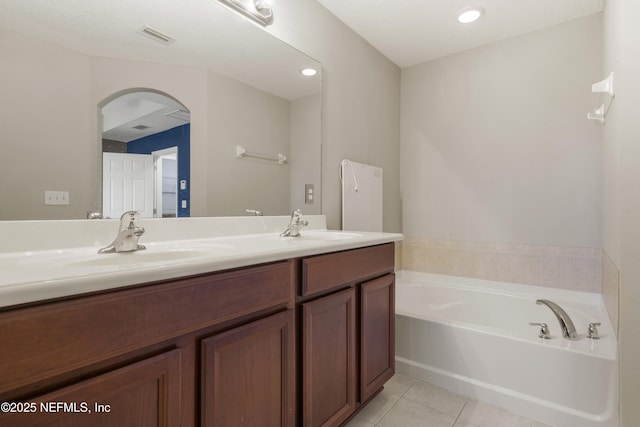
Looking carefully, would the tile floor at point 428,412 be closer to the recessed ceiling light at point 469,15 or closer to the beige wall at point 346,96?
the beige wall at point 346,96

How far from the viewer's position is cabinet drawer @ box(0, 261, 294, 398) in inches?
21.6

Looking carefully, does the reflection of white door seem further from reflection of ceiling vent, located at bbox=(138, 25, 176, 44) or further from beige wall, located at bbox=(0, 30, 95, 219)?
reflection of ceiling vent, located at bbox=(138, 25, 176, 44)

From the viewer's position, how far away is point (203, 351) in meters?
0.84

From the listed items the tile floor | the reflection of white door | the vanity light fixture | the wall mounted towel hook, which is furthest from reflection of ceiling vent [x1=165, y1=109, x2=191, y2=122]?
the wall mounted towel hook

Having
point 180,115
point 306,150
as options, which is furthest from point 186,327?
point 306,150

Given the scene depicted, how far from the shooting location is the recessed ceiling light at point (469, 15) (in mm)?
2098

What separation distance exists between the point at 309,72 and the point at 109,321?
175cm

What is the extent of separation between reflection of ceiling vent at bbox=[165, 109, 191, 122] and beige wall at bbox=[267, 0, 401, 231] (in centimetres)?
72

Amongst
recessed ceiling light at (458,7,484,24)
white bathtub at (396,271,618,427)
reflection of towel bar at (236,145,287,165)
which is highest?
recessed ceiling light at (458,7,484,24)

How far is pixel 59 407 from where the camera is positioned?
0.60m

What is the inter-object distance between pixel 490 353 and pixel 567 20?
2267 millimetres

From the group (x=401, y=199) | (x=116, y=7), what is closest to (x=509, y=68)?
(x=401, y=199)

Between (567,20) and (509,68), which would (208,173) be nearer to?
(509,68)

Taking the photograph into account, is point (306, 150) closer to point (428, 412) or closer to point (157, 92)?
point (157, 92)
